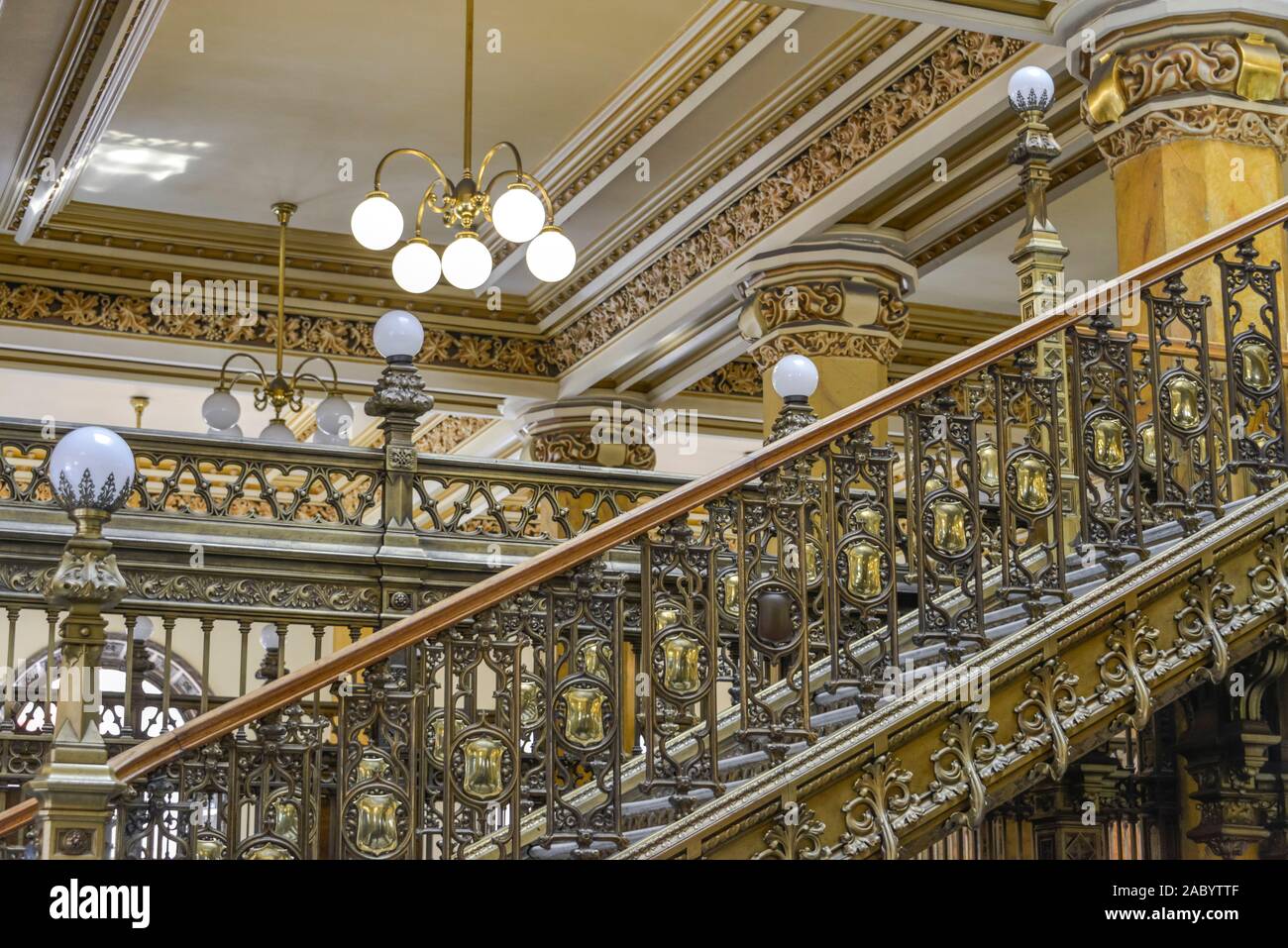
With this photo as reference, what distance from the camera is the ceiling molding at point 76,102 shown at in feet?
26.8

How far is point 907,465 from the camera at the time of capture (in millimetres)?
4535

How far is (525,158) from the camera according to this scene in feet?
36.9

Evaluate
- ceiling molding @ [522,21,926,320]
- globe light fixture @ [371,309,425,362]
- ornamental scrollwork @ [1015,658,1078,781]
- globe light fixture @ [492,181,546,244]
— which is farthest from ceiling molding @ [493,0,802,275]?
ornamental scrollwork @ [1015,658,1078,781]

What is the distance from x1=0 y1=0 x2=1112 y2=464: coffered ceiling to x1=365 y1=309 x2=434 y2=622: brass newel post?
79.5 inches

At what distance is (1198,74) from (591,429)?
7.16 m

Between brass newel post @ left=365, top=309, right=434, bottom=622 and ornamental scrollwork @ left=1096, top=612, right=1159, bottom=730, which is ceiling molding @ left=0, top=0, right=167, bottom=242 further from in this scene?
ornamental scrollwork @ left=1096, top=612, right=1159, bottom=730

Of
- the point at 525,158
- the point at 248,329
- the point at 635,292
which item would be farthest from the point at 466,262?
the point at 248,329

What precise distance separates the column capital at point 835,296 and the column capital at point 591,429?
2990 mm

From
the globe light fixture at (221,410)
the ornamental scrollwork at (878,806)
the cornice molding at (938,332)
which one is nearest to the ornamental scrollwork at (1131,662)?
the ornamental scrollwork at (878,806)

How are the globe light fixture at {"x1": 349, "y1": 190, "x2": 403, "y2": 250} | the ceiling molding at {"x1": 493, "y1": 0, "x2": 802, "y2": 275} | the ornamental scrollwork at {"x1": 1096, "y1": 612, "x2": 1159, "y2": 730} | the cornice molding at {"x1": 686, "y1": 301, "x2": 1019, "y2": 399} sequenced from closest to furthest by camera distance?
the ornamental scrollwork at {"x1": 1096, "y1": 612, "x2": 1159, "y2": 730}, the globe light fixture at {"x1": 349, "y1": 190, "x2": 403, "y2": 250}, the ceiling molding at {"x1": 493, "y1": 0, "x2": 802, "y2": 275}, the cornice molding at {"x1": 686, "y1": 301, "x2": 1019, "y2": 399}

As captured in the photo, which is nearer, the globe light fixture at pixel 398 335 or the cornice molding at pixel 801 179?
the globe light fixture at pixel 398 335

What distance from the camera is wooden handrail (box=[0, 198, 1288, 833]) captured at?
3.79 m

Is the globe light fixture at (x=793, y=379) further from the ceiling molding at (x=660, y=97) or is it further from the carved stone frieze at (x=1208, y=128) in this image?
the ceiling molding at (x=660, y=97)
